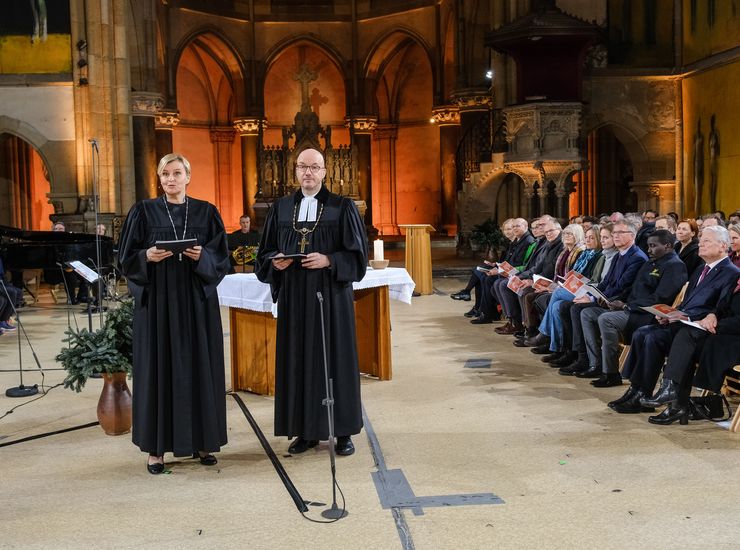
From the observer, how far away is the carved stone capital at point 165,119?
2378 centimetres

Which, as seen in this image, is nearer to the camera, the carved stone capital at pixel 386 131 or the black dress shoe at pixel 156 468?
the black dress shoe at pixel 156 468

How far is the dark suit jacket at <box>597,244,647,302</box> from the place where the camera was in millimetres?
7246

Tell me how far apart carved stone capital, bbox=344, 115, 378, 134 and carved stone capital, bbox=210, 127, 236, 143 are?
13.9 ft

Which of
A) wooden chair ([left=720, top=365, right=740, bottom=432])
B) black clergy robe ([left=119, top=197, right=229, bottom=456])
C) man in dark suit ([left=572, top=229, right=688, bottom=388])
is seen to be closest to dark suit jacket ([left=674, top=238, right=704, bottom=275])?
man in dark suit ([left=572, top=229, right=688, bottom=388])

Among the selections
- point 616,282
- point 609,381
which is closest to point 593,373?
point 609,381

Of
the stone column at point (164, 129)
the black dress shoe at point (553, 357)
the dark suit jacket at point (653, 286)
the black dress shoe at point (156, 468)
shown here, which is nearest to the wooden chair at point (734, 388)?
the dark suit jacket at point (653, 286)

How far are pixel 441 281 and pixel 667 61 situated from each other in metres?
6.90

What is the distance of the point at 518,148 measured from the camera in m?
16.8

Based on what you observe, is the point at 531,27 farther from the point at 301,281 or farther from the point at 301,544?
the point at 301,544

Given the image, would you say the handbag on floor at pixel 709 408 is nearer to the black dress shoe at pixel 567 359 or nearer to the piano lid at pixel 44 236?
the black dress shoe at pixel 567 359

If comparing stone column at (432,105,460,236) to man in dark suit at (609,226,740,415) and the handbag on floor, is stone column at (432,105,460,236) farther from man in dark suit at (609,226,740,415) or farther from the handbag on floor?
the handbag on floor

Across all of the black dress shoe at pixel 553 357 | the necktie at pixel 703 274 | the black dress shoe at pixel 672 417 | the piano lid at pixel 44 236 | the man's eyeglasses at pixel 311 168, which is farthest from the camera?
the piano lid at pixel 44 236

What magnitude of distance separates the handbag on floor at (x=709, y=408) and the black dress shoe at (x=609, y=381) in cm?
114

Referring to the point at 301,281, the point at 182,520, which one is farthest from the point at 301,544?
the point at 301,281
